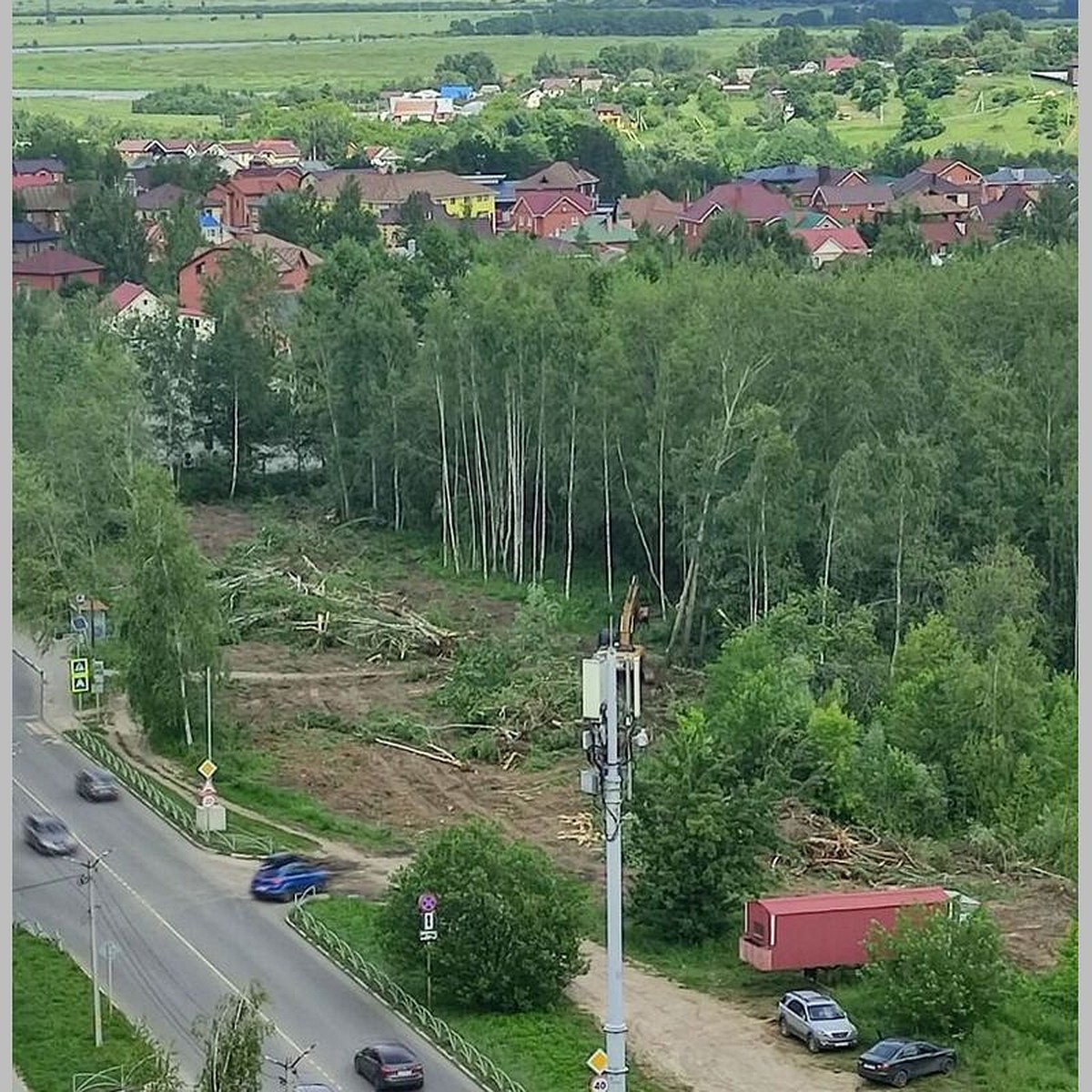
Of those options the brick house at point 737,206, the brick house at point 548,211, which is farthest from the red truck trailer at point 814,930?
the brick house at point 548,211

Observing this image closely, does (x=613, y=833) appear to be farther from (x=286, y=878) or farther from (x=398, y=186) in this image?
(x=398, y=186)

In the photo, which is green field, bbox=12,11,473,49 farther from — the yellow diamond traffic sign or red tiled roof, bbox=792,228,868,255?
the yellow diamond traffic sign

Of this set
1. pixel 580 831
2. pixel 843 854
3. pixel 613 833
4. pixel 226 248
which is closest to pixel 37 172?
pixel 226 248

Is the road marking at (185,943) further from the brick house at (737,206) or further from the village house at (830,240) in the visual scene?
the brick house at (737,206)

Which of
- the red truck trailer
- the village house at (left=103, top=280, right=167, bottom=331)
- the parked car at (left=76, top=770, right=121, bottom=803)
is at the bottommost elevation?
the parked car at (left=76, top=770, right=121, bottom=803)

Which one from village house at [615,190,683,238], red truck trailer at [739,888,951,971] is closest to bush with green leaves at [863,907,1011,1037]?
red truck trailer at [739,888,951,971]

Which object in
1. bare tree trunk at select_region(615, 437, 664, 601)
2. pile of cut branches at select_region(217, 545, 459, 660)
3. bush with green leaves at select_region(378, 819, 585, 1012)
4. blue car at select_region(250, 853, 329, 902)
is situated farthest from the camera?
bare tree trunk at select_region(615, 437, 664, 601)

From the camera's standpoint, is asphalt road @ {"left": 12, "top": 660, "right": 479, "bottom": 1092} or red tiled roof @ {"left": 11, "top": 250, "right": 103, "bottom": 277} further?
red tiled roof @ {"left": 11, "top": 250, "right": 103, "bottom": 277}
